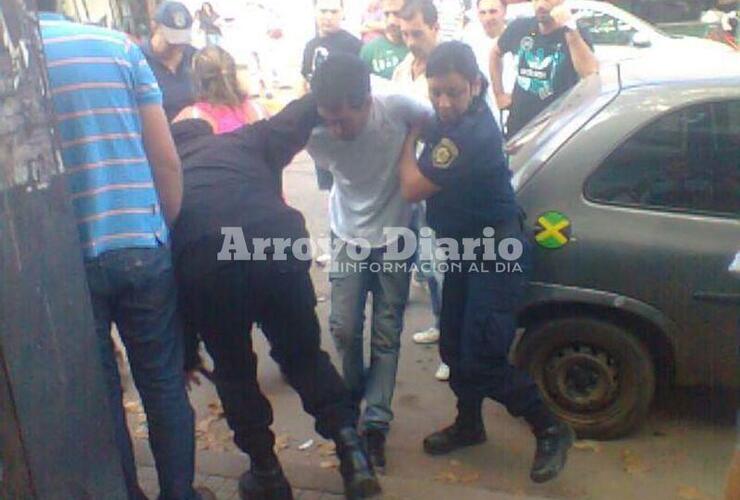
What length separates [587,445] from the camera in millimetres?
3824

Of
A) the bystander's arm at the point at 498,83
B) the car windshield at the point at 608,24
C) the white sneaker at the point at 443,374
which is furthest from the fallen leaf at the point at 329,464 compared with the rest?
the car windshield at the point at 608,24

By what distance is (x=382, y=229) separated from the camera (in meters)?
3.52

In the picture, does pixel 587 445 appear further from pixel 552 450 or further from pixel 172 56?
pixel 172 56

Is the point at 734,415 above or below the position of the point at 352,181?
below

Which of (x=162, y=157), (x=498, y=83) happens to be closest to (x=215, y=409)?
(x=162, y=157)

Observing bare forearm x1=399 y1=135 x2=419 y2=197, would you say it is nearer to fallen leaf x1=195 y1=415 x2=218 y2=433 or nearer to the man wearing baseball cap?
fallen leaf x1=195 y1=415 x2=218 y2=433

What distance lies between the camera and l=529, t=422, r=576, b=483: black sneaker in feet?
11.4

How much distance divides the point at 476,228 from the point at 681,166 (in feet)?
3.17

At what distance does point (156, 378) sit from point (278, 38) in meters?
13.6

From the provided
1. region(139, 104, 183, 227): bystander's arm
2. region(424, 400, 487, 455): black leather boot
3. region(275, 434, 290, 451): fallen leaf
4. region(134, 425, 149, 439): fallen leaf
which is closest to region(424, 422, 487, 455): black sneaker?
region(424, 400, 487, 455): black leather boot

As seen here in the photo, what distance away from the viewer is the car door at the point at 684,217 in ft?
11.2

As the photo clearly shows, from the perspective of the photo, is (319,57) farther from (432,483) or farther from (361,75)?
(432,483)

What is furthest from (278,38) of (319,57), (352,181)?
(352,181)

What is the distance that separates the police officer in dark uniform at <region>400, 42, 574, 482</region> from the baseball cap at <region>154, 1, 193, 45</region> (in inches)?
92.3
